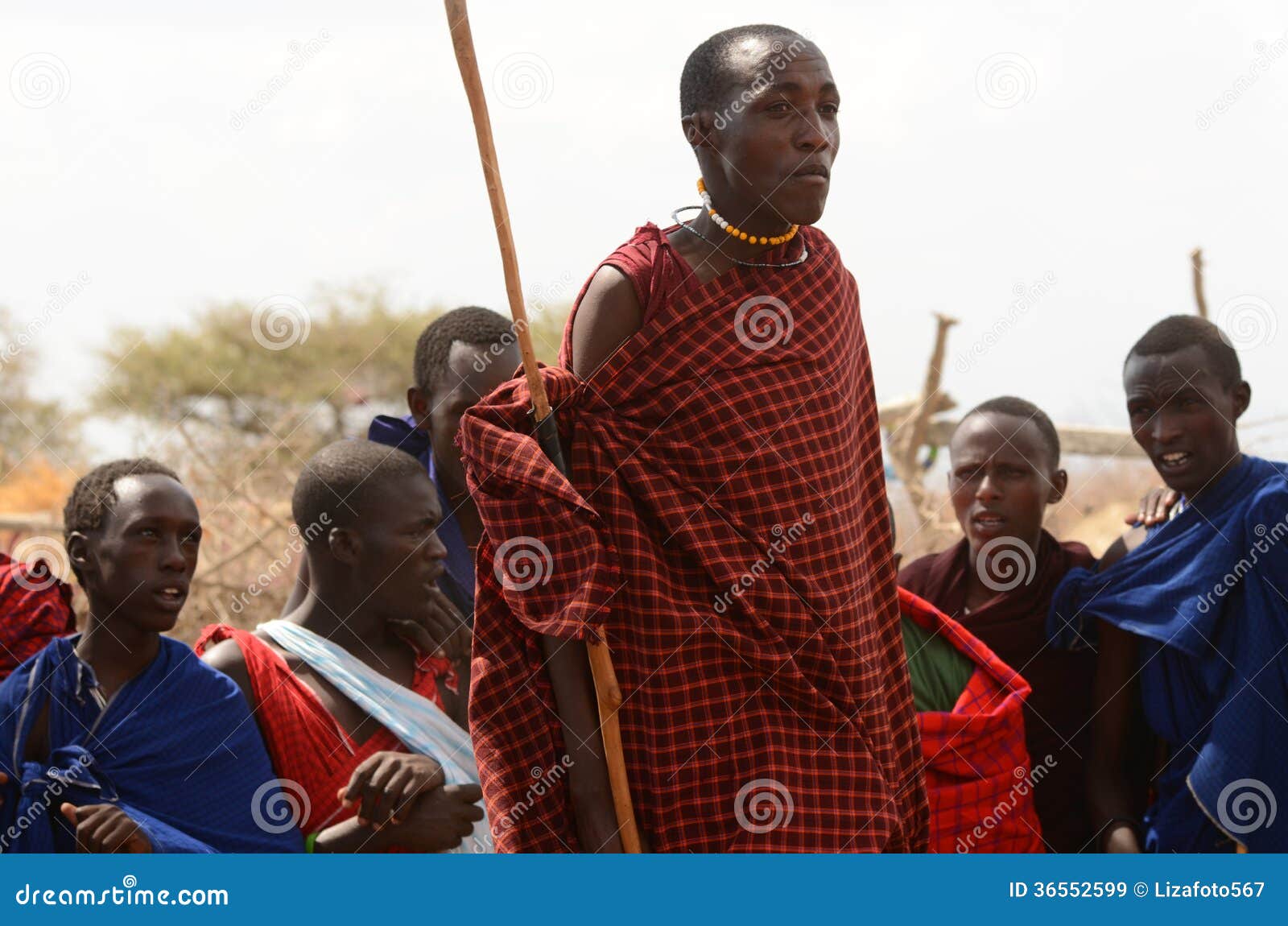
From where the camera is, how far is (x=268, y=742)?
3.77 metres

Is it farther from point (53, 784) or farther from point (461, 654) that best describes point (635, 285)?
point (53, 784)

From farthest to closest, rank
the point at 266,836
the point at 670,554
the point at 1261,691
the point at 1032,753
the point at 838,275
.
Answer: the point at 1032,753 → the point at 1261,691 → the point at 266,836 → the point at 838,275 → the point at 670,554

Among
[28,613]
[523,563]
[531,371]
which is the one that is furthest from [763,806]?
[28,613]

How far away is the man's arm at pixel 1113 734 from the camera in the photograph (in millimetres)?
4141

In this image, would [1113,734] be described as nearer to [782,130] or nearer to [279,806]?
[782,130]

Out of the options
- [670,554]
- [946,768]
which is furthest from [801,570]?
[946,768]

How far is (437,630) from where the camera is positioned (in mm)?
4078

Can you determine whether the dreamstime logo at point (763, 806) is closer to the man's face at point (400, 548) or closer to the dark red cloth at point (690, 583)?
the dark red cloth at point (690, 583)

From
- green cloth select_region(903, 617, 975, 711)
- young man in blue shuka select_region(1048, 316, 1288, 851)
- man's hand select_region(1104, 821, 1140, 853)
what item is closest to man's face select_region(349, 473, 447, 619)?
green cloth select_region(903, 617, 975, 711)

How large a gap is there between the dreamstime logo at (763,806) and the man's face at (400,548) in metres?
1.34

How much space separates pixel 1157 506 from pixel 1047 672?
58 centimetres

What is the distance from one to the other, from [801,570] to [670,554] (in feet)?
0.90
